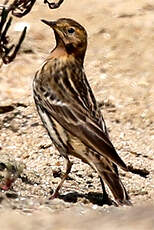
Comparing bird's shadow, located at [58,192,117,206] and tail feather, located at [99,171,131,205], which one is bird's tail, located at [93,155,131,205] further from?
bird's shadow, located at [58,192,117,206]

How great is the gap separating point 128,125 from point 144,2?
2.60 metres

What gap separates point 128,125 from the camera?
11.2 m

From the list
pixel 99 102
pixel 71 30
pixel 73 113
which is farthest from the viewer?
pixel 99 102

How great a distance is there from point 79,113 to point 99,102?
96.2 inches

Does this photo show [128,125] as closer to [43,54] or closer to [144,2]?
[43,54]

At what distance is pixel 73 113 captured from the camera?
898cm

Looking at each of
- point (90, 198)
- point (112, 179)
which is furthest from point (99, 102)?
point (112, 179)

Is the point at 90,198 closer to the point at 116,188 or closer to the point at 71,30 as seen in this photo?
the point at 116,188

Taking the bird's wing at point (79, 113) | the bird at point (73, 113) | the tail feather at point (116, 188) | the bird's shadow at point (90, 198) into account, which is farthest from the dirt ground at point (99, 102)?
the bird's wing at point (79, 113)

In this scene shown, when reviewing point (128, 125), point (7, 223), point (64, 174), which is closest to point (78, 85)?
point (64, 174)

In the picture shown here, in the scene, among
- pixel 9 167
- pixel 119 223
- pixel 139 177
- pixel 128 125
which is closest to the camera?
pixel 119 223

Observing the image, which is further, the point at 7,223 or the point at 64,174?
the point at 64,174

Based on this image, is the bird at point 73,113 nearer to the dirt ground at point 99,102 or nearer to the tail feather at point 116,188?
the tail feather at point 116,188

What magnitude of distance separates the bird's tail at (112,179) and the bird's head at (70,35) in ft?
4.48
